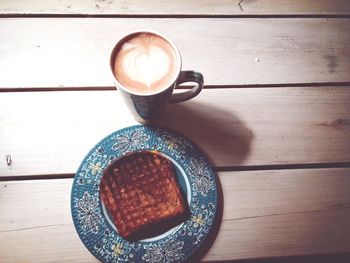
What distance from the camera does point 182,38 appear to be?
78 cm

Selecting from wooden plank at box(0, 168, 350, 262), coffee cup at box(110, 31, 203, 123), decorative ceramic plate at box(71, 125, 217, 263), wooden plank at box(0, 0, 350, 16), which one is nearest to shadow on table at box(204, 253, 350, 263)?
wooden plank at box(0, 168, 350, 262)

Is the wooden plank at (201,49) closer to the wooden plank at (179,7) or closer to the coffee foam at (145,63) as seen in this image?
the wooden plank at (179,7)

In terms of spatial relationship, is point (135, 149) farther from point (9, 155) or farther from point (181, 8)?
point (181, 8)

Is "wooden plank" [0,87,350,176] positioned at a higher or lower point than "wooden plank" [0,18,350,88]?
lower

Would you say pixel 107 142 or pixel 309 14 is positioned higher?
pixel 309 14

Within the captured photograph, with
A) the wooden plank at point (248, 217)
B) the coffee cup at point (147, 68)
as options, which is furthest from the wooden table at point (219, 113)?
the coffee cup at point (147, 68)

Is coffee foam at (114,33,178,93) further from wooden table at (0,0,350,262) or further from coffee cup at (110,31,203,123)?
wooden table at (0,0,350,262)

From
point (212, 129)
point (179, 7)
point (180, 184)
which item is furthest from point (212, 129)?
point (179, 7)

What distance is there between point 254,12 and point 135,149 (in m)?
0.46

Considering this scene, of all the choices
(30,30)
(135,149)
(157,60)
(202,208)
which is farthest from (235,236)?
(30,30)

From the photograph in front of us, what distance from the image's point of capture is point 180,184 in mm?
663

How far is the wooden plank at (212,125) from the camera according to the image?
2.24 feet

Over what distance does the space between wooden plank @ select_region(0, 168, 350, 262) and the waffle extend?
9 cm

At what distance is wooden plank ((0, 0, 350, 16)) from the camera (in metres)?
0.77
